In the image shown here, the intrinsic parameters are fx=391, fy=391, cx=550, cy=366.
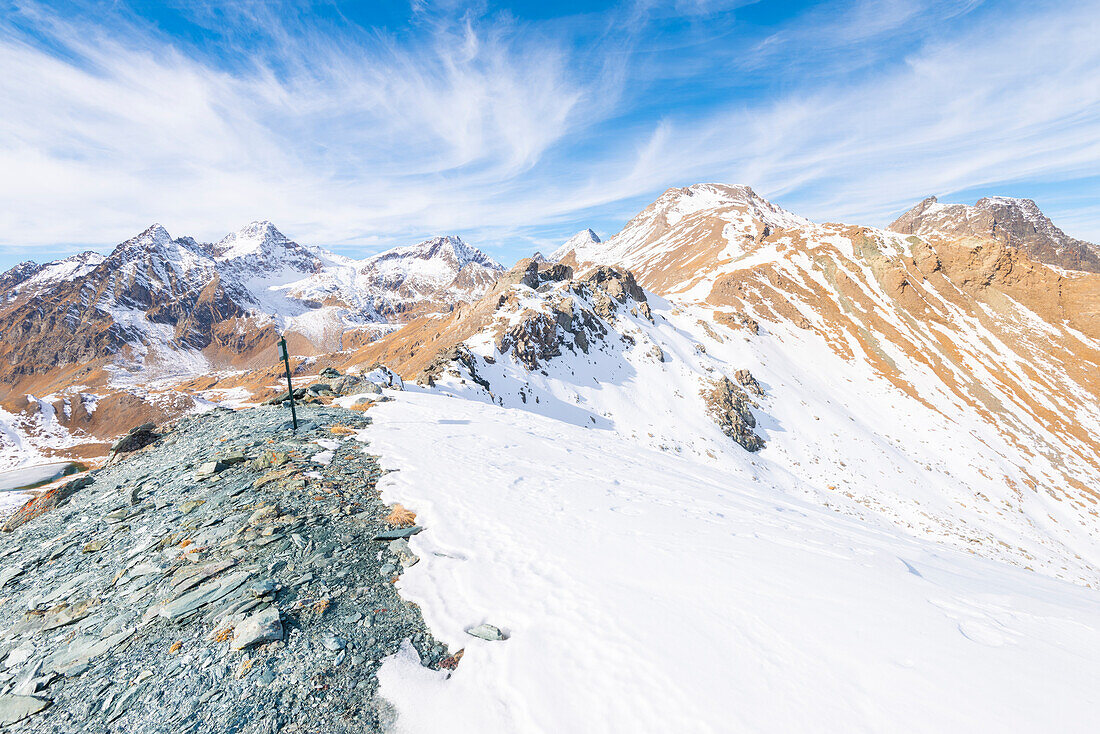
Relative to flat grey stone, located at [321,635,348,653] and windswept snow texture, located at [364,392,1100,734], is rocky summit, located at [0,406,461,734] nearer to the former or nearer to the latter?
flat grey stone, located at [321,635,348,653]

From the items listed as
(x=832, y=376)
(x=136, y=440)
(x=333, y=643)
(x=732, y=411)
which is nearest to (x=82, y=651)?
(x=333, y=643)

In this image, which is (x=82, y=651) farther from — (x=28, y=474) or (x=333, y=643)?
(x=28, y=474)

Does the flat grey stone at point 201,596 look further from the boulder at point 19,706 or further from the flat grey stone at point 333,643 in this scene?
the flat grey stone at point 333,643

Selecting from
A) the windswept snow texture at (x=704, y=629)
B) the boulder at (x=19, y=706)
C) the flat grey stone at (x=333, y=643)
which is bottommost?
the boulder at (x=19, y=706)

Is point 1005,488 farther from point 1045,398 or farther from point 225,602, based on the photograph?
point 225,602

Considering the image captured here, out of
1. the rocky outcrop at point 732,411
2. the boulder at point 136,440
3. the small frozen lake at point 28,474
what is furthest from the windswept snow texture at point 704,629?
the small frozen lake at point 28,474

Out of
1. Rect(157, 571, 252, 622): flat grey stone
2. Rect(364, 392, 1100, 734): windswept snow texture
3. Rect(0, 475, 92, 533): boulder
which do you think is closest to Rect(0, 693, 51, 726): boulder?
Rect(157, 571, 252, 622): flat grey stone
